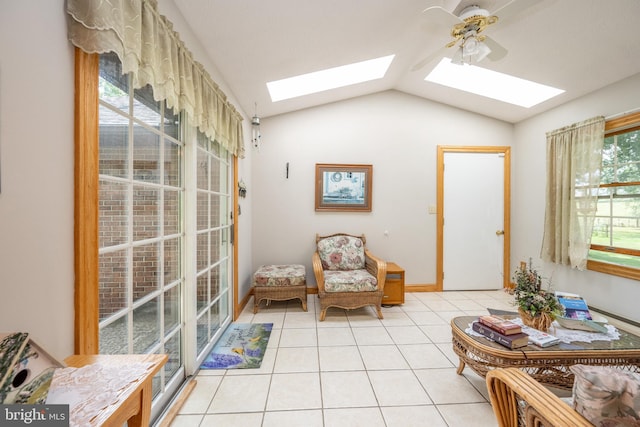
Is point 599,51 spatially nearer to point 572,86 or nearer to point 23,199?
point 572,86

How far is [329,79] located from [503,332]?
120 inches

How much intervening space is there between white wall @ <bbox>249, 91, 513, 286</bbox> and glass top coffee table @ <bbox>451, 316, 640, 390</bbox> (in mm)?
2175

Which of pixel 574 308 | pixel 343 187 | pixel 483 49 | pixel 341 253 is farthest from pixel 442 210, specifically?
pixel 483 49

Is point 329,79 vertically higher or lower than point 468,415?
higher

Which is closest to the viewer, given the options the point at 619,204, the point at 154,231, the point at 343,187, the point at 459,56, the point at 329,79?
the point at 154,231

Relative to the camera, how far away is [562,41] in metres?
2.24

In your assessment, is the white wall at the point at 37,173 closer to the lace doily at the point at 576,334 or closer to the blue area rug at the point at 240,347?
the blue area rug at the point at 240,347

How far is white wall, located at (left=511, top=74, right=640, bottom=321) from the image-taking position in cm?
254

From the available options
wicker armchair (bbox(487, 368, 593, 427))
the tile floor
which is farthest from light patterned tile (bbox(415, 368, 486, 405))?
wicker armchair (bbox(487, 368, 593, 427))

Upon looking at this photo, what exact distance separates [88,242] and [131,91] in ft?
2.63

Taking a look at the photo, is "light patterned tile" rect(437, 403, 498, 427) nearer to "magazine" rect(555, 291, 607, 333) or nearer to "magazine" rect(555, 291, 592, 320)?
"magazine" rect(555, 291, 607, 333)

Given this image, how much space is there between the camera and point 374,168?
3.75 m

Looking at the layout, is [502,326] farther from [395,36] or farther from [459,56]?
[395,36]

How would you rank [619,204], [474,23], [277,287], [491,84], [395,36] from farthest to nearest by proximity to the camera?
[491,84] → [277,287] → [619,204] → [395,36] → [474,23]
